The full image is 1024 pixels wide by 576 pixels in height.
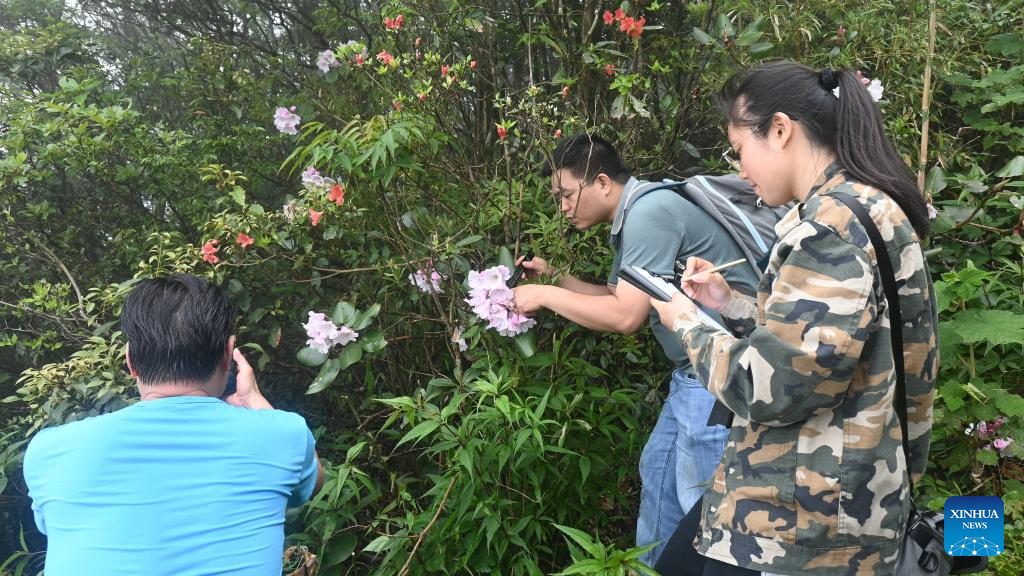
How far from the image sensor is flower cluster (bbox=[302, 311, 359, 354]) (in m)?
2.27

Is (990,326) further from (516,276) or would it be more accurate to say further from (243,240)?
(243,240)

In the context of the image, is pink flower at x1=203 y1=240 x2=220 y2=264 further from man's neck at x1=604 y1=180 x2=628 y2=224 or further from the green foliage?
man's neck at x1=604 y1=180 x2=628 y2=224

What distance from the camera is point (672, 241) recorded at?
193cm

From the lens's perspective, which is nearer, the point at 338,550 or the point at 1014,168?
the point at 338,550

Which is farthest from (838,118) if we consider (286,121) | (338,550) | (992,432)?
(286,121)

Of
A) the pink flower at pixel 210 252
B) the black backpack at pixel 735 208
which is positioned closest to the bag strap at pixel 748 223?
the black backpack at pixel 735 208

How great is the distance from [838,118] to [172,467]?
141 centimetres

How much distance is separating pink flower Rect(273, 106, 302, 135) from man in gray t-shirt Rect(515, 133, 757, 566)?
1.75 metres

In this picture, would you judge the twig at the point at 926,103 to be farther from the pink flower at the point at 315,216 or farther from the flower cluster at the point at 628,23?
the pink flower at the point at 315,216

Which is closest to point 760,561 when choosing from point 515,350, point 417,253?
point 515,350

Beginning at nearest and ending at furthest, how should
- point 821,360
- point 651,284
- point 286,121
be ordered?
point 821,360 → point 651,284 → point 286,121

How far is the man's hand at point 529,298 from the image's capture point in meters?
2.08

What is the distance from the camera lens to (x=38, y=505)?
4.72 ft

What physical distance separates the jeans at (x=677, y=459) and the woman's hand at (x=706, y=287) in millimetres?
390
